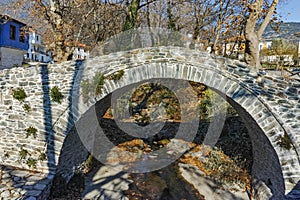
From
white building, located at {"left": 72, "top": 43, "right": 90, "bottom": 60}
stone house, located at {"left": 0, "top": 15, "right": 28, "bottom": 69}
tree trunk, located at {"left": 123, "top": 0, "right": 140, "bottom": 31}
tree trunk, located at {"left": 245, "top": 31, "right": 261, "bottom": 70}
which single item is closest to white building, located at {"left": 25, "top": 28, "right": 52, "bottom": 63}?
stone house, located at {"left": 0, "top": 15, "right": 28, "bottom": 69}

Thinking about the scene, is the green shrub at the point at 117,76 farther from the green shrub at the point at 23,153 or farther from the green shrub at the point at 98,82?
the green shrub at the point at 23,153

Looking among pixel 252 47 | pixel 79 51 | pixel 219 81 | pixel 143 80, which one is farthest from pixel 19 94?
pixel 79 51

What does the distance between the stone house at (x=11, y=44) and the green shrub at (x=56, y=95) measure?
1592 cm

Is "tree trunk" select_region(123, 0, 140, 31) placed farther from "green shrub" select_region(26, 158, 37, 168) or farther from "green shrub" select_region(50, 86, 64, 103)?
"green shrub" select_region(26, 158, 37, 168)

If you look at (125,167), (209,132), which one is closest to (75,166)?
(125,167)

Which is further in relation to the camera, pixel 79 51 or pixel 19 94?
pixel 79 51

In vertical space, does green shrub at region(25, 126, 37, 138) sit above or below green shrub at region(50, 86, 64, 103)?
below

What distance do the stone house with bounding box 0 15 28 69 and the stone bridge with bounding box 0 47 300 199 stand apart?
15574mm

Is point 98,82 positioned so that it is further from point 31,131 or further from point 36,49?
point 36,49

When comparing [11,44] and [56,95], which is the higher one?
[11,44]

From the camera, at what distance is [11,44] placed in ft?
67.4

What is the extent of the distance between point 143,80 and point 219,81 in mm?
1608

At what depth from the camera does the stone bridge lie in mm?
4949

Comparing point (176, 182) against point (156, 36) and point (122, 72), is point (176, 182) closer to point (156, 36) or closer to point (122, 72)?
point (122, 72)
